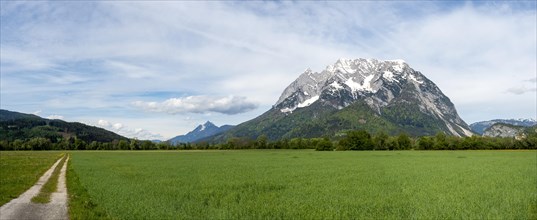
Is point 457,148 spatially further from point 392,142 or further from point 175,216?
point 175,216

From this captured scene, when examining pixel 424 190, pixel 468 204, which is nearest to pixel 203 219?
pixel 468 204

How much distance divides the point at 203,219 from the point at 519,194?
2060 cm

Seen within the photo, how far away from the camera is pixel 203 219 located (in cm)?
1794

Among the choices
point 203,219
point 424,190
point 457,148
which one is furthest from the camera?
point 457,148

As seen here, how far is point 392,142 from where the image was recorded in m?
170

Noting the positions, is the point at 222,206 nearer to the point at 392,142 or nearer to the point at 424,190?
the point at 424,190

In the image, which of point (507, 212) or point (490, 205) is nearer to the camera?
point (507, 212)

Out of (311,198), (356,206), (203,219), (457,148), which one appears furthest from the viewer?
(457,148)

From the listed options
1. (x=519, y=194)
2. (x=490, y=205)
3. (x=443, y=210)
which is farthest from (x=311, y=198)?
(x=519, y=194)

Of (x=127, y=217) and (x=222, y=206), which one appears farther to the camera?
(x=222, y=206)

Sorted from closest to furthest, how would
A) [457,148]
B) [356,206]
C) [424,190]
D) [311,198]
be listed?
[356,206]
[311,198]
[424,190]
[457,148]

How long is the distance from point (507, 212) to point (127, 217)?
1851cm

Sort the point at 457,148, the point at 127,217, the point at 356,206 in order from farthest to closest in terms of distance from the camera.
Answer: the point at 457,148, the point at 356,206, the point at 127,217

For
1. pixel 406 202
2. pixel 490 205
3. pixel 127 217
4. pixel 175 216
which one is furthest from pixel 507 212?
pixel 127 217
